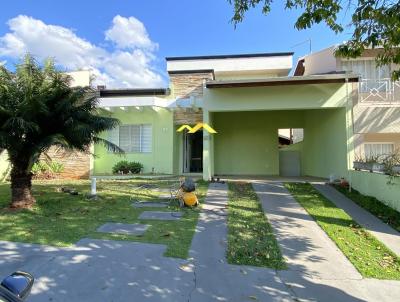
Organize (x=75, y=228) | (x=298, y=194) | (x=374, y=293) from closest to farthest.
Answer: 1. (x=374, y=293)
2. (x=75, y=228)
3. (x=298, y=194)

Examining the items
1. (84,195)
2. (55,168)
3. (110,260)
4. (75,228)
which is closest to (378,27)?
(110,260)

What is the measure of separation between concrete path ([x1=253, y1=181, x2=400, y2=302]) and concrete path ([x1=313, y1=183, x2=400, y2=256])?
4.01 feet

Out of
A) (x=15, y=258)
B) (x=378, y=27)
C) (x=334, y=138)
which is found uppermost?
(x=378, y=27)

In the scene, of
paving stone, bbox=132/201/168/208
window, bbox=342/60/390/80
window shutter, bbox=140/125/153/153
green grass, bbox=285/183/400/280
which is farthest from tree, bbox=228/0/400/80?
window shutter, bbox=140/125/153/153

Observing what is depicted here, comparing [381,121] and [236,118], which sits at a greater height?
[236,118]

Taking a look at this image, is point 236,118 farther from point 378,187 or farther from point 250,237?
point 250,237

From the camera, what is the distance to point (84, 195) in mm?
11430

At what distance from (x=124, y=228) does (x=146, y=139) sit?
10610mm

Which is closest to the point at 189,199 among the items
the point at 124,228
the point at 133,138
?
the point at 124,228

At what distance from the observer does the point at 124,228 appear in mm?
7652

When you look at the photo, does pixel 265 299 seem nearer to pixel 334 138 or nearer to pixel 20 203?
pixel 20 203

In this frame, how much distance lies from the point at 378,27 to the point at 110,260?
623 centimetres

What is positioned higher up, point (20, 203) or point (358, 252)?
point (20, 203)

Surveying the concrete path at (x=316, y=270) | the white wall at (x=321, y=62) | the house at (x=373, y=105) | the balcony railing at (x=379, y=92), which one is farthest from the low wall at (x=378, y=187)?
the white wall at (x=321, y=62)
